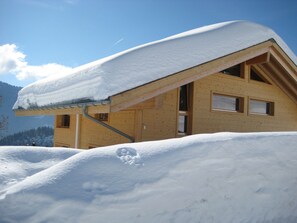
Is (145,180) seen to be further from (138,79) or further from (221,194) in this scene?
(138,79)

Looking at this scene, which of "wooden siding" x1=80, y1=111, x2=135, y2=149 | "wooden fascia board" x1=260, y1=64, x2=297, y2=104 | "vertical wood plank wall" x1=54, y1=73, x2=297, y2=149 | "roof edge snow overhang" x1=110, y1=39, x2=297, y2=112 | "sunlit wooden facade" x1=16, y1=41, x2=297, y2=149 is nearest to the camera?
"roof edge snow overhang" x1=110, y1=39, x2=297, y2=112

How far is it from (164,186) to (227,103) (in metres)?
8.69

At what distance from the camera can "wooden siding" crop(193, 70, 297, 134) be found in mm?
10016

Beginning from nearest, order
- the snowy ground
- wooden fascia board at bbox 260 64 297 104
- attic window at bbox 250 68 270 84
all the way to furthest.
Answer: the snowy ground → wooden fascia board at bbox 260 64 297 104 → attic window at bbox 250 68 270 84

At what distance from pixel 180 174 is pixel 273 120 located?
10374 millimetres

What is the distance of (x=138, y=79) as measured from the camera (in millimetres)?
7234

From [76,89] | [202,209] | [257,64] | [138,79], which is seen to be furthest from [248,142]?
[257,64]

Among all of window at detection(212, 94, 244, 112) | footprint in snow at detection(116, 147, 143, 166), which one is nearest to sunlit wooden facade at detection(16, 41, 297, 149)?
window at detection(212, 94, 244, 112)

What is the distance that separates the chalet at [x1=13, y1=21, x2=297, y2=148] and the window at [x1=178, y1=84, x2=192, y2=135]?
3 centimetres

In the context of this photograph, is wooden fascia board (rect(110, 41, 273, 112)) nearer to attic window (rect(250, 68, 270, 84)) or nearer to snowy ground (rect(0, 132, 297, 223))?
attic window (rect(250, 68, 270, 84))

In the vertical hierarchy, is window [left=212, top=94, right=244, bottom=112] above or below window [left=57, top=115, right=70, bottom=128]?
above

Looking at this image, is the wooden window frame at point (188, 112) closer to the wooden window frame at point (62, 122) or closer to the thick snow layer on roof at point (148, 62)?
the thick snow layer on roof at point (148, 62)

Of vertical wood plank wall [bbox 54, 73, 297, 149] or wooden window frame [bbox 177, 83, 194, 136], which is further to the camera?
wooden window frame [bbox 177, 83, 194, 136]

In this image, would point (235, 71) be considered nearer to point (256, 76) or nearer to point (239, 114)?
point (256, 76)
